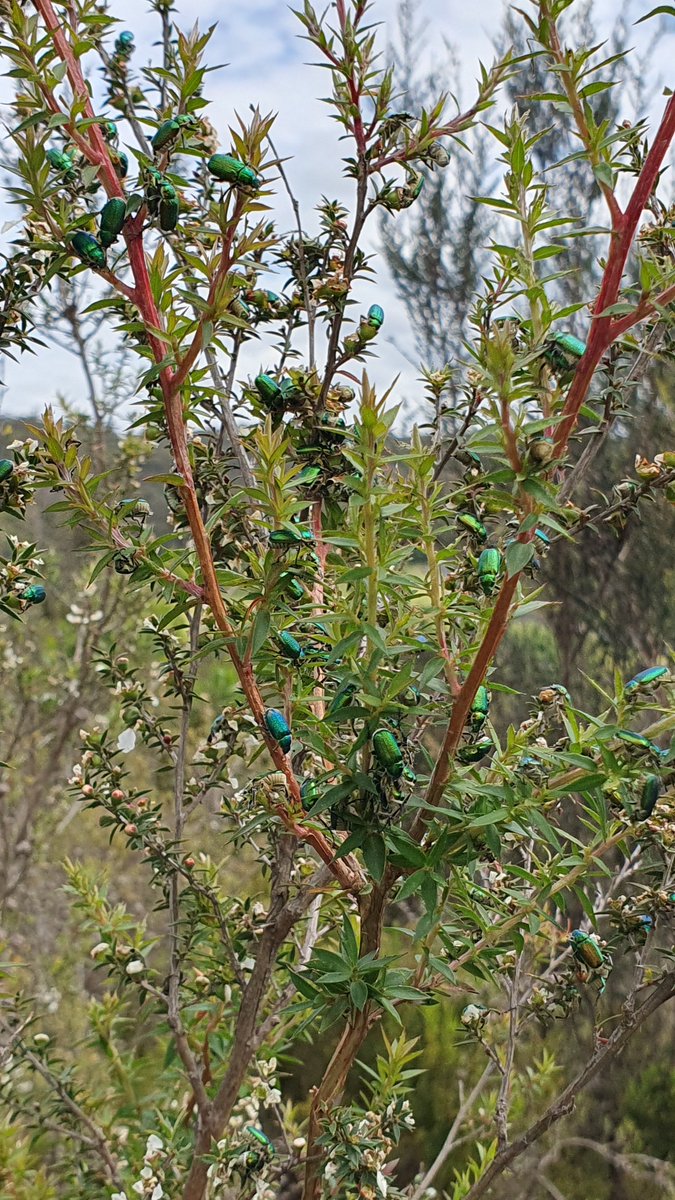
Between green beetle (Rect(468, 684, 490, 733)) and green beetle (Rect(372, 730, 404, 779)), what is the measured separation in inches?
5.9

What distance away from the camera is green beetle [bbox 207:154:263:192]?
29.7 inches

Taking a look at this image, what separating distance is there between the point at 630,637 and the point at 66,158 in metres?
3.65

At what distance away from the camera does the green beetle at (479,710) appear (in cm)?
89

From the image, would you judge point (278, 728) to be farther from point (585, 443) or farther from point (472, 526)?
point (585, 443)

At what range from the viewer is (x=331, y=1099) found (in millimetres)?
973

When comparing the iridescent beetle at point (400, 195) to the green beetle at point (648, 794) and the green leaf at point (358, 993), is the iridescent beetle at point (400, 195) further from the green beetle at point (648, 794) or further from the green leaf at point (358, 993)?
the green leaf at point (358, 993)

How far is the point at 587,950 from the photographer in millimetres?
1019

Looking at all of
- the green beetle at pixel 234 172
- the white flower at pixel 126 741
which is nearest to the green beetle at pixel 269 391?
the green beetle at pixel 234 172

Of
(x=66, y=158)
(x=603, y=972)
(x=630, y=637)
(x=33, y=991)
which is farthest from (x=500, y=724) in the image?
(x=66, y=158)

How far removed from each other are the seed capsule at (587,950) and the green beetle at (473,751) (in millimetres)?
275

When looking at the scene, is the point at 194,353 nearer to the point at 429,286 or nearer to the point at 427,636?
the point at 427,636

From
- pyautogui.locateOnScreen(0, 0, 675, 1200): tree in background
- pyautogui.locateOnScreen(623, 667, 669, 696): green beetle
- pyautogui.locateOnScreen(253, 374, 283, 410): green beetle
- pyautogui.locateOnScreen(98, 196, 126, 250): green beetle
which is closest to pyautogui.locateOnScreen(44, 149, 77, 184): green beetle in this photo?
pyautogui.locateOnScreen(0, 0, 675, 1200): tree in background

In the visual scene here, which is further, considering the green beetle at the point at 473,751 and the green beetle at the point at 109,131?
the green beetle at the point at 109,131

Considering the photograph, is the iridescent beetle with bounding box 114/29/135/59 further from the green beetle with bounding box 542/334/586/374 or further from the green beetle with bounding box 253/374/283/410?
the green beetle with bounding box 542/334/586/374
